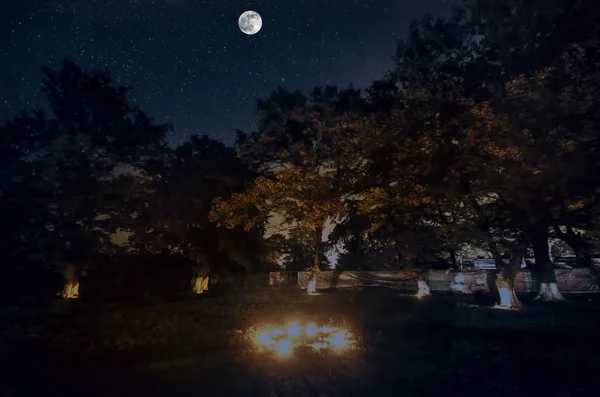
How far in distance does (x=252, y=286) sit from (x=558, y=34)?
1245 inches

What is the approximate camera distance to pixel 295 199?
2534 cm

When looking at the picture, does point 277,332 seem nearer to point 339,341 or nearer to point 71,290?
point 339,341

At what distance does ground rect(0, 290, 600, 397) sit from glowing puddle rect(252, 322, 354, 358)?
410mm

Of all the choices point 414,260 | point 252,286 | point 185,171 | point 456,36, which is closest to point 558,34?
point 456,36

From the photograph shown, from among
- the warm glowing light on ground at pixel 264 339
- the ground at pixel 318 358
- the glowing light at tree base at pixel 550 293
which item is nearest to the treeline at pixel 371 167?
the glowing light at tree base at pixel 550 293

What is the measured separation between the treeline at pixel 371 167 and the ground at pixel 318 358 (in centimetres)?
485

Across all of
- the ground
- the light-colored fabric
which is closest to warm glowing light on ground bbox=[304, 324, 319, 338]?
the ground

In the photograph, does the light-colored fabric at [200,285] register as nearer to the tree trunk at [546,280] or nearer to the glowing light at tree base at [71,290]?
the glowing light at tree base at [71,290]

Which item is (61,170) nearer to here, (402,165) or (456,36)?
(402,165)

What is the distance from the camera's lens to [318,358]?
847 cm

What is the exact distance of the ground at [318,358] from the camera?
6598 mm

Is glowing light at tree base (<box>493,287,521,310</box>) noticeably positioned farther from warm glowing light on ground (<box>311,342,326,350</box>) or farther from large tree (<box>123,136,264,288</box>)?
large tree (<box>123,136,264,288</box>)

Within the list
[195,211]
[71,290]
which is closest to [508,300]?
[195,211]

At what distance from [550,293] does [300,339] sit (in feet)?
53.7
